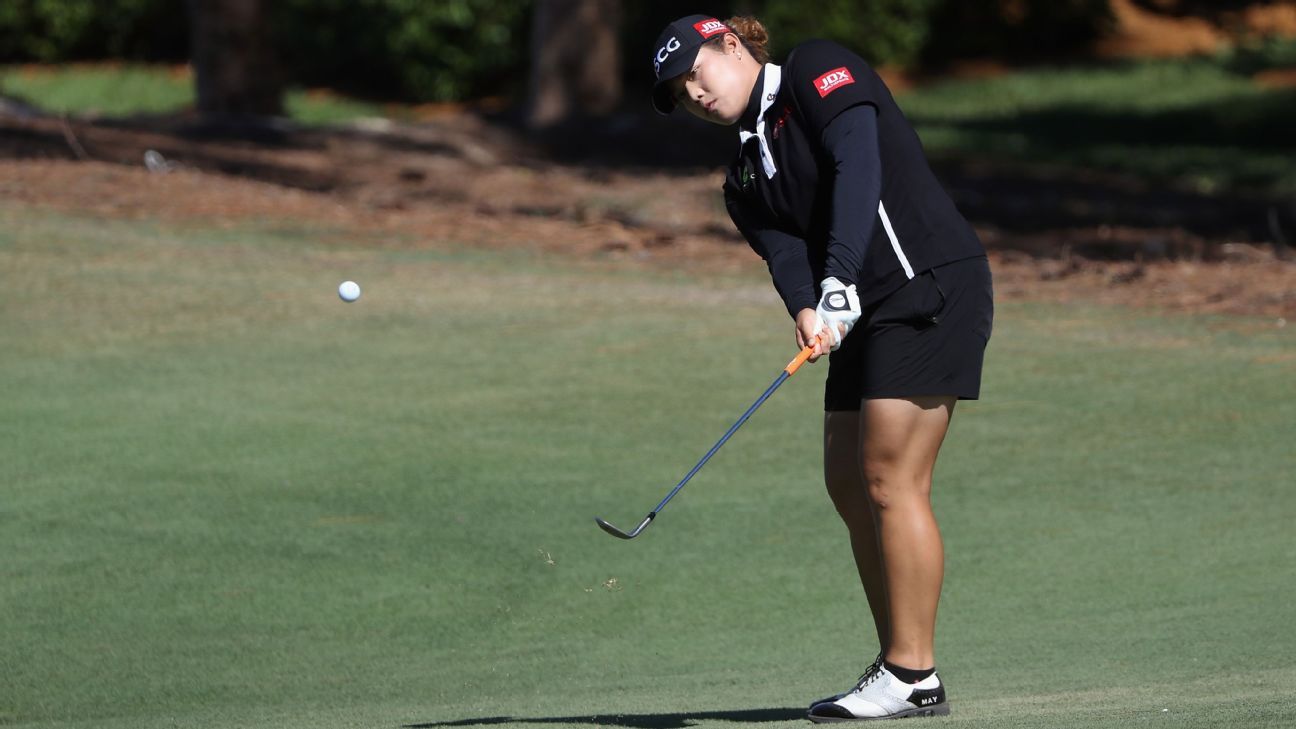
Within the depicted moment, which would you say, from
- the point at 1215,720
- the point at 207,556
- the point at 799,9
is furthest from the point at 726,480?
the point at 799,9

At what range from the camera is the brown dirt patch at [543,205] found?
1359 cm

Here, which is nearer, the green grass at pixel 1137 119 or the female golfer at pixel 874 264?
the female golfer at pixel 874 264

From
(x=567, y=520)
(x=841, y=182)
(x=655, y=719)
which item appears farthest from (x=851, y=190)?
(x=567, y=520)

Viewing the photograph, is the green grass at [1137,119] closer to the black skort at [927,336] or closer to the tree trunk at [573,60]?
the tree trunk at [573,60]

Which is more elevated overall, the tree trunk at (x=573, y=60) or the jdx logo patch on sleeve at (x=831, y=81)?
the jdx logo patch on sleeve at (x=831, y=81)

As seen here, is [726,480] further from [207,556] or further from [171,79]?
[171,79]

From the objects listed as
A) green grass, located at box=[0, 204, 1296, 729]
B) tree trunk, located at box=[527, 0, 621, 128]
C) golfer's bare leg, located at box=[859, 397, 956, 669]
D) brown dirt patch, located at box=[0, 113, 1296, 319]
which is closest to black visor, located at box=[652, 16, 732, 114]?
golfer's bare leg, located at box=[859, 397, 956, 669]

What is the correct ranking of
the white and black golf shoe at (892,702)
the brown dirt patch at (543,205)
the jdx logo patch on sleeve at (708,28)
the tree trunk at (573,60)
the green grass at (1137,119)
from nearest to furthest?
1. the jdx logo patch on sleeve at (708,28)
2. the white and black golf shoe at (892,702)
3. the brown dirt patch at (543,205)
4. the tree trunk at (573,60)
5. the green grass at (1137,119)

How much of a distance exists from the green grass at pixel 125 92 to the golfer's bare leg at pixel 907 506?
27.6 metres

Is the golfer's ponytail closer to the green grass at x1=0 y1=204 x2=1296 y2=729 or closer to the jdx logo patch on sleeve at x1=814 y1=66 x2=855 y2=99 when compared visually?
the jdx logo patch on sleeve at x1=814 y1=66 x2=855 y2=99

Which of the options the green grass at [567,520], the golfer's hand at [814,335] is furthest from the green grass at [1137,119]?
the golfer's hand at [814,335]

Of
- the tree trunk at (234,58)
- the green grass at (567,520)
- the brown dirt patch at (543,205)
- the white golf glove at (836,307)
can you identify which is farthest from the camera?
the tree trunk at (234,58)

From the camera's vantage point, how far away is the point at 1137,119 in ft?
90.7

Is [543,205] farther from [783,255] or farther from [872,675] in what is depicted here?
[872,675]
